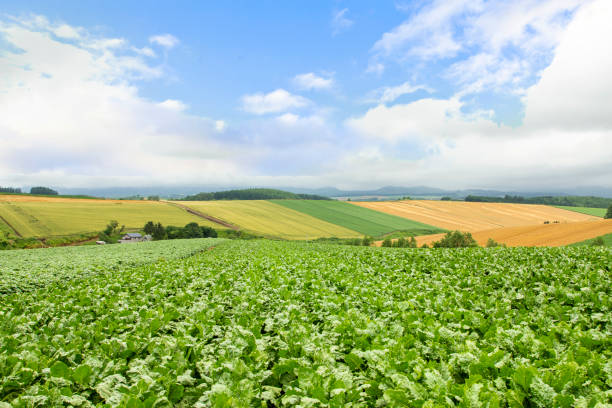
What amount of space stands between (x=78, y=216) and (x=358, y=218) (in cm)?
8553

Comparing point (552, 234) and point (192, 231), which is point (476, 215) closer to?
point (552, 234)

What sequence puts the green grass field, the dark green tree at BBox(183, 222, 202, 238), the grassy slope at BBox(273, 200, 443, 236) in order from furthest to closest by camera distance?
the grassy slope at BBox(273, 200, 443, 236) → the dark green tree at BBox(183, 222, 202, 238) → the green grass field

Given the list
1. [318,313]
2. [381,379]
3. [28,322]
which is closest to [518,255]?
[318,313]

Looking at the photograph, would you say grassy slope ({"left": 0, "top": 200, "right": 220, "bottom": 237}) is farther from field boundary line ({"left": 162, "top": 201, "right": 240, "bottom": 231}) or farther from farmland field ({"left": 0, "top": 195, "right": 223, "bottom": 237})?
field boundary line ({"left": 162, "top": 201, "right": 240, "bottom": 231})

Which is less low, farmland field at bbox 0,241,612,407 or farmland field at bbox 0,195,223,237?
farmland field at bbox 0,241,612,407

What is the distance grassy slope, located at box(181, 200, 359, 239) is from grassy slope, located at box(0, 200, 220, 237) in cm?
931

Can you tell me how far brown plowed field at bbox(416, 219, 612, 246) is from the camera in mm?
45312

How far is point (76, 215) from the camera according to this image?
78.6 metres

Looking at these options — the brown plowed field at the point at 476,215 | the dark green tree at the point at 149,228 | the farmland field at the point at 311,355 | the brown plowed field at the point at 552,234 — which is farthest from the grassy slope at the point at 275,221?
the farmland field at the point at 311,355

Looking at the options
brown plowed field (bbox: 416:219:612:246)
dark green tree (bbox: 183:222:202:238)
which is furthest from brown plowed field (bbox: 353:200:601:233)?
dark green tree (bbox: 183:222:202:238)

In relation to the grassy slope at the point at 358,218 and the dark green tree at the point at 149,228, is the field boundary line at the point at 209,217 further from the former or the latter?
the grassy slope at the point at 358,218

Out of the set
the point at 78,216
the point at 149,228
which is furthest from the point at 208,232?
the point at 78,216

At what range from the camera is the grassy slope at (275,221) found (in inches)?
3260

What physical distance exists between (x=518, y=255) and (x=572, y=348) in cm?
1225
